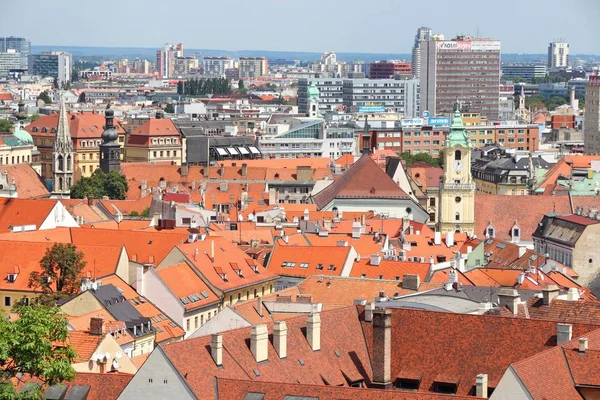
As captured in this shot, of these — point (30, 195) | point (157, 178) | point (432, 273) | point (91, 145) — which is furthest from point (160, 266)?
point (91, 145)

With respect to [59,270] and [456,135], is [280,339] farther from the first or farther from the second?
[456,135]

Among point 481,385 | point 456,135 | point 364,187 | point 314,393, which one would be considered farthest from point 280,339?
point 364,187

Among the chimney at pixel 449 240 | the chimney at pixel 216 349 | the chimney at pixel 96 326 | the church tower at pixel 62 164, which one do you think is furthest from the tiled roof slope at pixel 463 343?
the church tower at pixel 62 164

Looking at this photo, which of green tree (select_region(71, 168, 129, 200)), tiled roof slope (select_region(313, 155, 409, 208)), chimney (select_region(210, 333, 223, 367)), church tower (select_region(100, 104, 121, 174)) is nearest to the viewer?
chimney (select_region(210, 333, 223, 367))

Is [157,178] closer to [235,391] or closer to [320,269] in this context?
[320,269]

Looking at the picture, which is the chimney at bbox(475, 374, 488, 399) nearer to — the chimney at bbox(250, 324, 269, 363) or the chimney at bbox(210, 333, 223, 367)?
the chimney at bbox(250, 324, 269, 363)

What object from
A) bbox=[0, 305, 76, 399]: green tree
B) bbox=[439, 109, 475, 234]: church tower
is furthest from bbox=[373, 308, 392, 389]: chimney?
bbox=[439, 109, 475, 234]: church tower

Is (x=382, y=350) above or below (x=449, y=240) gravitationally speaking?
above
